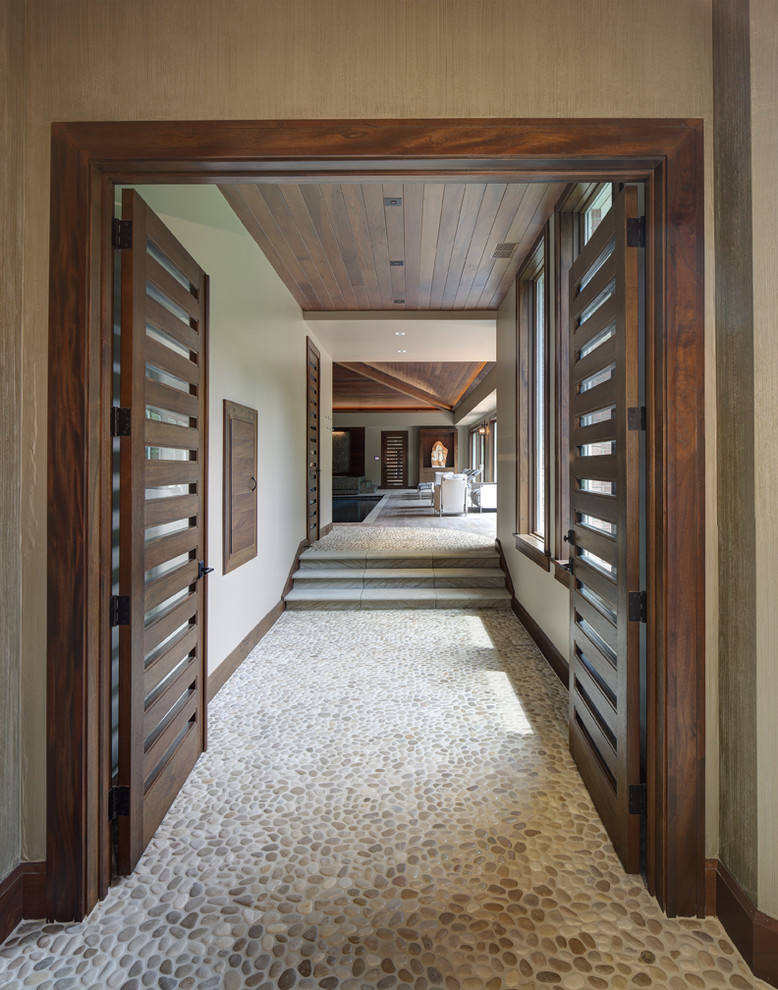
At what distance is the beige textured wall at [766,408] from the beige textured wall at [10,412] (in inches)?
77.6

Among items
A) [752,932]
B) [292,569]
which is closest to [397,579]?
[292,569]

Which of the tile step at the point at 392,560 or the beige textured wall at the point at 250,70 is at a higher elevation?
the beige textured wall at the point at 250,70

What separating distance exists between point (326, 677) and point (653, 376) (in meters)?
2.55

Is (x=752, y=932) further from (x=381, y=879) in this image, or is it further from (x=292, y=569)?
(x=292, y=569)

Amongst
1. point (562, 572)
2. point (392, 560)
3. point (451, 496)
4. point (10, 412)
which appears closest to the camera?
point (10, 412)

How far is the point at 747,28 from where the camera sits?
1.41 meters

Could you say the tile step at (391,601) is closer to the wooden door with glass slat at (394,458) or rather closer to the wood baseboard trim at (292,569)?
the wood baseboard trim at (292,569)

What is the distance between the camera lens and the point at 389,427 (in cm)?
1845

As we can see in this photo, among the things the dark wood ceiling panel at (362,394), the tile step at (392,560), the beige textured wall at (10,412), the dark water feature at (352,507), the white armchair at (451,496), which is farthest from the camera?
the dark water feature at (352,507)

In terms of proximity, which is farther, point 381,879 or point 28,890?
point 381,879

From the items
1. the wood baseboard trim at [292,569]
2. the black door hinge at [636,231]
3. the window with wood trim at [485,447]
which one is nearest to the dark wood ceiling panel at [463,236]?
the black door hinge at [636,231]

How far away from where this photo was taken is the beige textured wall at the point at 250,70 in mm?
1562

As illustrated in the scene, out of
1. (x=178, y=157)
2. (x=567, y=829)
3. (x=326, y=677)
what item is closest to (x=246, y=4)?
(x=178, y=157)

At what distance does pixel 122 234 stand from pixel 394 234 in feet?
7.78
